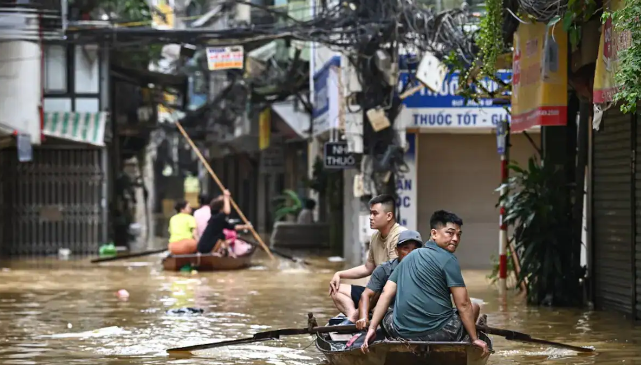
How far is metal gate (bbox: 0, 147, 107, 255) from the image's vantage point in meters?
29.2

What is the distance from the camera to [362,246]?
78.8 feet

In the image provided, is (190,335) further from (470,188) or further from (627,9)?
(470,188)

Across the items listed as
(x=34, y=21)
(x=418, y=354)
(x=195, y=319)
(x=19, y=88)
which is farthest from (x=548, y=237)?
(x=19, y=88)

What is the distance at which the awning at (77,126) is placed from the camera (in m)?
28.3

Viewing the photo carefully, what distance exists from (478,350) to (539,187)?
7.71 meters

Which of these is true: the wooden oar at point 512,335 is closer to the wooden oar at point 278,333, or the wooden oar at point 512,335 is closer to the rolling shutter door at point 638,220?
the wooden oar at point 278,333

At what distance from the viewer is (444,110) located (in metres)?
23.4

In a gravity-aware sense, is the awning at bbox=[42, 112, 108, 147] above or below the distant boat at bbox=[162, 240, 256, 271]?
above

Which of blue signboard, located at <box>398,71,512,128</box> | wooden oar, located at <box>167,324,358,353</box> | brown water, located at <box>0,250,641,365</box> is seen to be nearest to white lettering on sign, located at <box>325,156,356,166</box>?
blue signboard, located at <box>398,71,512,128</box>

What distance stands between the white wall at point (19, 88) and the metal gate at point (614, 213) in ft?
50.5

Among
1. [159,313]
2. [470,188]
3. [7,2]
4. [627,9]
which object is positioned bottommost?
[159,313]

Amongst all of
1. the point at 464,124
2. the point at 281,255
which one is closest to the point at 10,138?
the point at 281,255

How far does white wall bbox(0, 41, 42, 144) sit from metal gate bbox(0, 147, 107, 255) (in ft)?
6.33

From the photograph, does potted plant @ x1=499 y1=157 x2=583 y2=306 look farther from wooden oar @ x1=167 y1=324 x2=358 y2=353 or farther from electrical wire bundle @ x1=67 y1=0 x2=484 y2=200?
wooden oar @ x1=167 y1=324 x2=358 y2=353
